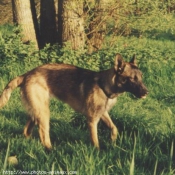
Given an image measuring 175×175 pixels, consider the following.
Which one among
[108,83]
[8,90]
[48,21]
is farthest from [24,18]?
[108,83]

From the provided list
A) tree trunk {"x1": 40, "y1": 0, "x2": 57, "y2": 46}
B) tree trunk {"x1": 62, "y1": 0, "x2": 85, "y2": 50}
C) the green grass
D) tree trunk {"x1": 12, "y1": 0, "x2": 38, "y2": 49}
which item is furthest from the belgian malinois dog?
tree trunk {"x1": 40, "y1": 0, "x2": 57, "y2": 46}

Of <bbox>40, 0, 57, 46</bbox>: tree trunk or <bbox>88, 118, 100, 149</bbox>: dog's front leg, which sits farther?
<bbox>40, 0, 57, 46</bbox>: tree trunk

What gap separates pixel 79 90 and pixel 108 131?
0.75 metres

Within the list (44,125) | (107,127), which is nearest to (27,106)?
(44,125)

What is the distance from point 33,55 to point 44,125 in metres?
4.13

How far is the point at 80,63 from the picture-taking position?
8828mm

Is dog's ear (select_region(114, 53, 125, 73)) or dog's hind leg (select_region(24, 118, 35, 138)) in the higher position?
dog's ear (select_region(114, 53, 125, 73))

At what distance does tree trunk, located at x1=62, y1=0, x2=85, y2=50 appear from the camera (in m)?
8.97

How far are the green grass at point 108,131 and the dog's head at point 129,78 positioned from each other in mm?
545

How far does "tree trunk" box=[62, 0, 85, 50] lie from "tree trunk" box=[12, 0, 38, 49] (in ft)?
3.11

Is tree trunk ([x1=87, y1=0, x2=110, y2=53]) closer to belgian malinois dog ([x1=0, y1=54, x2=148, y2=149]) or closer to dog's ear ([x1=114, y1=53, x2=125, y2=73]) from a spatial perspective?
belgian malinois dog ([x1=0, y1=54, x2=148, y2=149])

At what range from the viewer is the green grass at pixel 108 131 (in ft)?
12.1

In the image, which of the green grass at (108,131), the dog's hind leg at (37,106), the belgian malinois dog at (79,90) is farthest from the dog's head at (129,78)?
the dog's hind leg at (37,106)

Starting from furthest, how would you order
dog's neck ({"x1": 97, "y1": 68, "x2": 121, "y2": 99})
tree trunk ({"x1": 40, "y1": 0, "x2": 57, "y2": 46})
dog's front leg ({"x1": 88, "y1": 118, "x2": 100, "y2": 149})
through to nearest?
tree trunk ({"x1": 40, "y1": 0, "x2": 57, "y2": 46}) < dog's neck ({"x1": 97, "y1": 68, "x2": 121, "y2": 99}) < dog's front leg ({"x1": 88, "y1": 118, "x2": 100, "y2": 149})
